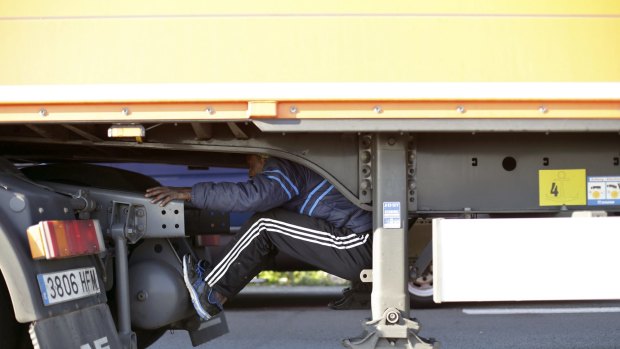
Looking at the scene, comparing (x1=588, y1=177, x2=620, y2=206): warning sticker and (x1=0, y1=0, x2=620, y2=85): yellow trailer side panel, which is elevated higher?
(x1=0, y1=0, x2=620, y2=85): yellow trailer side panel

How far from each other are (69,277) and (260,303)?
15.9ft

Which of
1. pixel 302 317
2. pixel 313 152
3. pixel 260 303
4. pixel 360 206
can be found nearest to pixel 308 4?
pixel 313 152

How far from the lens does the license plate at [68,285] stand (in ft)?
11.0

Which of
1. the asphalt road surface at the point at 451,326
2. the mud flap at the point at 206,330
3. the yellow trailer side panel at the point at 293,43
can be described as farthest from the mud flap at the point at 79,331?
the asphalt road surface at the point at 451,326

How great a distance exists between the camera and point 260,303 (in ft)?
27.1

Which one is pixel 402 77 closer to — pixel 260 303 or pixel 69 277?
pixel 69 277

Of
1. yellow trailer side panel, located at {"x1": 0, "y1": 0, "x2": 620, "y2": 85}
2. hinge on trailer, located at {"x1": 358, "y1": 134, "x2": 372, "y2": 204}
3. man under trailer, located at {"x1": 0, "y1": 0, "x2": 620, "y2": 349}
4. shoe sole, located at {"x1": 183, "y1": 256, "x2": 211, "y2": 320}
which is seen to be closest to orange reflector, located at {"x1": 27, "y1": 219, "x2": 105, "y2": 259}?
man under trailer, located at {"x1": 0, "y1": 0, "x2": 620, "y2": 349}

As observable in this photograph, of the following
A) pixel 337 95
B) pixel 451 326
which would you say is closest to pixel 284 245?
pixel 337 95

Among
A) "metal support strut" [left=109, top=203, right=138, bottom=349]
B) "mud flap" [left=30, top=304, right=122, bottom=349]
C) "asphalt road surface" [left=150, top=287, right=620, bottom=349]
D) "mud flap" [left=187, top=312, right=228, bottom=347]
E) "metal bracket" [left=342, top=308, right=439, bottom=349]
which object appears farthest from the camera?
"asphalt road surface" [left=150, top=287, right=620, bottom=349]

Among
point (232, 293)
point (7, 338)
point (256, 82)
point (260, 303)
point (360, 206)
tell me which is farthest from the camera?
point (260, 303)

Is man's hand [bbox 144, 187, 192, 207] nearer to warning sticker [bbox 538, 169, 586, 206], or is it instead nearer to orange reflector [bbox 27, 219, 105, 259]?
orange reflector [bbox 27, 219, 105, 259]

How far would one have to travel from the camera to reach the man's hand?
160 inches

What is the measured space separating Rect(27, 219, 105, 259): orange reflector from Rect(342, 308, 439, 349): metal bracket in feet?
4.18

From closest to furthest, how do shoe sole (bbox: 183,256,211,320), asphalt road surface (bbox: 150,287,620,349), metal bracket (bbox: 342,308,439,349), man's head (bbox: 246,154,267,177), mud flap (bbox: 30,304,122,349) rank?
1. mud flap (bbox: 30,304,122,349)
2. metal bracket (bbox: 342,308,439,349)
3. shoe sole (bbox: 183,256,211,320)
4. man's head (bbox: 246,154,267,177)
5. asphalt road surface (bbox: 150,287,620,349)
